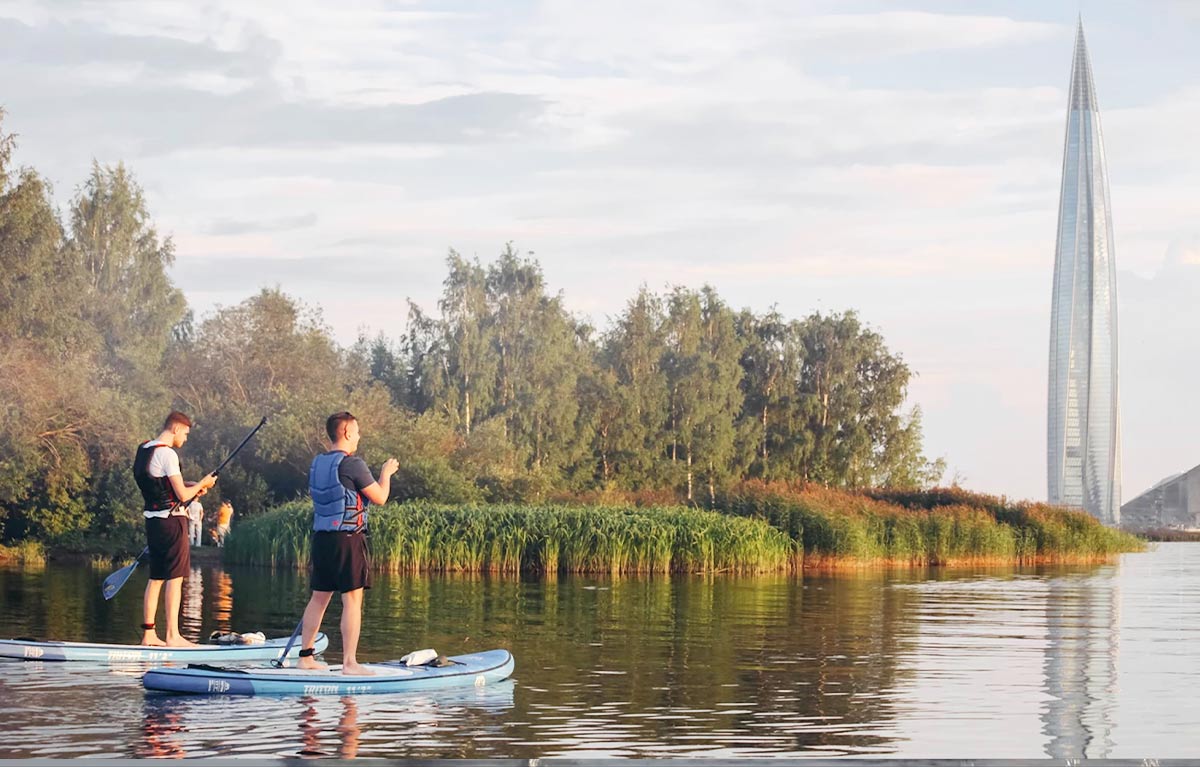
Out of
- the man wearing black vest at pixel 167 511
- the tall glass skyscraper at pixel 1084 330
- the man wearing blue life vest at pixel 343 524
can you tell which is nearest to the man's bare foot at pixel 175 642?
the man wearing black vest at pixel 167 511

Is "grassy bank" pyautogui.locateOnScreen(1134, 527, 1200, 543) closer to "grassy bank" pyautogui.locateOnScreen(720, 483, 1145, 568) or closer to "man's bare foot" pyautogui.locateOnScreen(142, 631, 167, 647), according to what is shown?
"grassy bank" pyautogui.locateOnScreen(720, 483, 1145, 568)

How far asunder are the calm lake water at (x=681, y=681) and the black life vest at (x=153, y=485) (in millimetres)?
1426

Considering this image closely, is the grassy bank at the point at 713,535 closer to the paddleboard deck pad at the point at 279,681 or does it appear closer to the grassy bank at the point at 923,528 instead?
the grassy bank at the point at 923,528

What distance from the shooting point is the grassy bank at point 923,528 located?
36.3m

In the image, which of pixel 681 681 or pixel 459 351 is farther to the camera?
pixel 459 351

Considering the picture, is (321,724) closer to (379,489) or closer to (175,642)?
(379,489)

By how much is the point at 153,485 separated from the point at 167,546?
56 centimetres

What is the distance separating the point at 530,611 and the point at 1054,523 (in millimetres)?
24069

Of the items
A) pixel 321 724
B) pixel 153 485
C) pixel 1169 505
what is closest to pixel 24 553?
pixel 153 485

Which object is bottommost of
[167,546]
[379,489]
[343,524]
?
[167,546]

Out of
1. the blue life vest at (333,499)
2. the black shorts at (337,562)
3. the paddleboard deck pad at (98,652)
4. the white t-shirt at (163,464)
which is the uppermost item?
the white t-shirt at (163,464)

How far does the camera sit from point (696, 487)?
67812 mm

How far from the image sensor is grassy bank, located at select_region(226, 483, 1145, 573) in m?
31.7

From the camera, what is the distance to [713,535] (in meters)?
32.7
